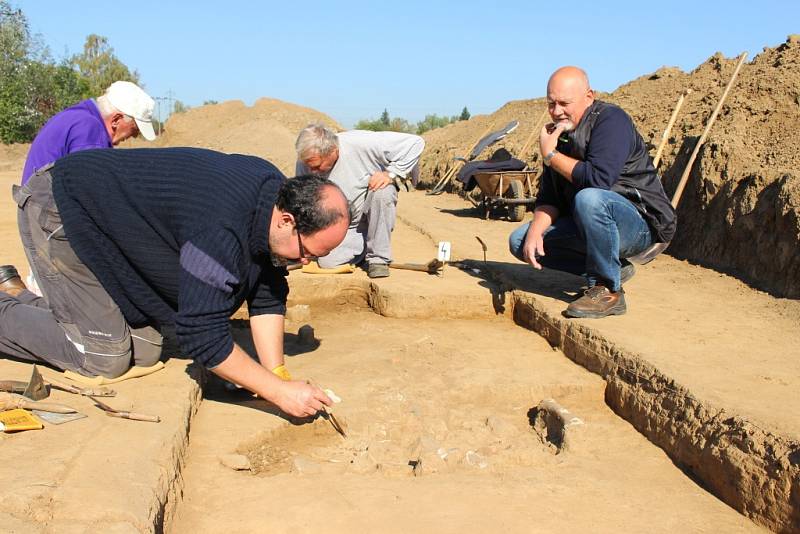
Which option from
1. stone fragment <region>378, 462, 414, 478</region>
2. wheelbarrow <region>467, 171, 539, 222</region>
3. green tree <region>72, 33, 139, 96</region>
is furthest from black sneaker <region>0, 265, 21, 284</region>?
green tree <region>72, 33, 139, 96</region>

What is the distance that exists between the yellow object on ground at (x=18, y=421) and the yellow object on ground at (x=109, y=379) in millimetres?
585

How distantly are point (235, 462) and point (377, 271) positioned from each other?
121 inches

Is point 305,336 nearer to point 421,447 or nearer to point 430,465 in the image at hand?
point 421,447

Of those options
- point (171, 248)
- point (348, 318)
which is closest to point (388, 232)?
point (348, 318)

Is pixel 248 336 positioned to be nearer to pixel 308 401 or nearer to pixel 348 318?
pixel 348 318

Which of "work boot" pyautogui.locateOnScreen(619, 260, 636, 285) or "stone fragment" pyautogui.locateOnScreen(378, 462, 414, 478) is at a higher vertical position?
"work boot" pyautogui.locateOnScreen(619, 260, 636, 285)

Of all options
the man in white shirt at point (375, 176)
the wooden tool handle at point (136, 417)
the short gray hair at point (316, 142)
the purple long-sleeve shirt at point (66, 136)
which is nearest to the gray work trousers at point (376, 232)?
the man in white shirt at point (375, 176)

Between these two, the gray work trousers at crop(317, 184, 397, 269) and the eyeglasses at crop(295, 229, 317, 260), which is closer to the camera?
the eyeglasses at crop(295, 229, 317, 260)

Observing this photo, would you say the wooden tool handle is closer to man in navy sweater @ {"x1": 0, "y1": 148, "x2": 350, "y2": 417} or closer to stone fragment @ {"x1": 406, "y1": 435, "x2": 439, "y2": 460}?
man in navy sweater @ {"x1": 0, "y1": 148, "x2": 350, "y2": 417}

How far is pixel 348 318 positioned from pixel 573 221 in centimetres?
181

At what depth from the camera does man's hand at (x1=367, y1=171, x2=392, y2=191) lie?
5977 mm

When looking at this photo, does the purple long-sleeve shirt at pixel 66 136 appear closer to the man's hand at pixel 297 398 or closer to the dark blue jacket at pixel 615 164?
the man's hand at pixel 297 398

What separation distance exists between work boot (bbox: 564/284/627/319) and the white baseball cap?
2986 mm

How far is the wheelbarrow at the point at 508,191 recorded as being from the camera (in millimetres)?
10516
